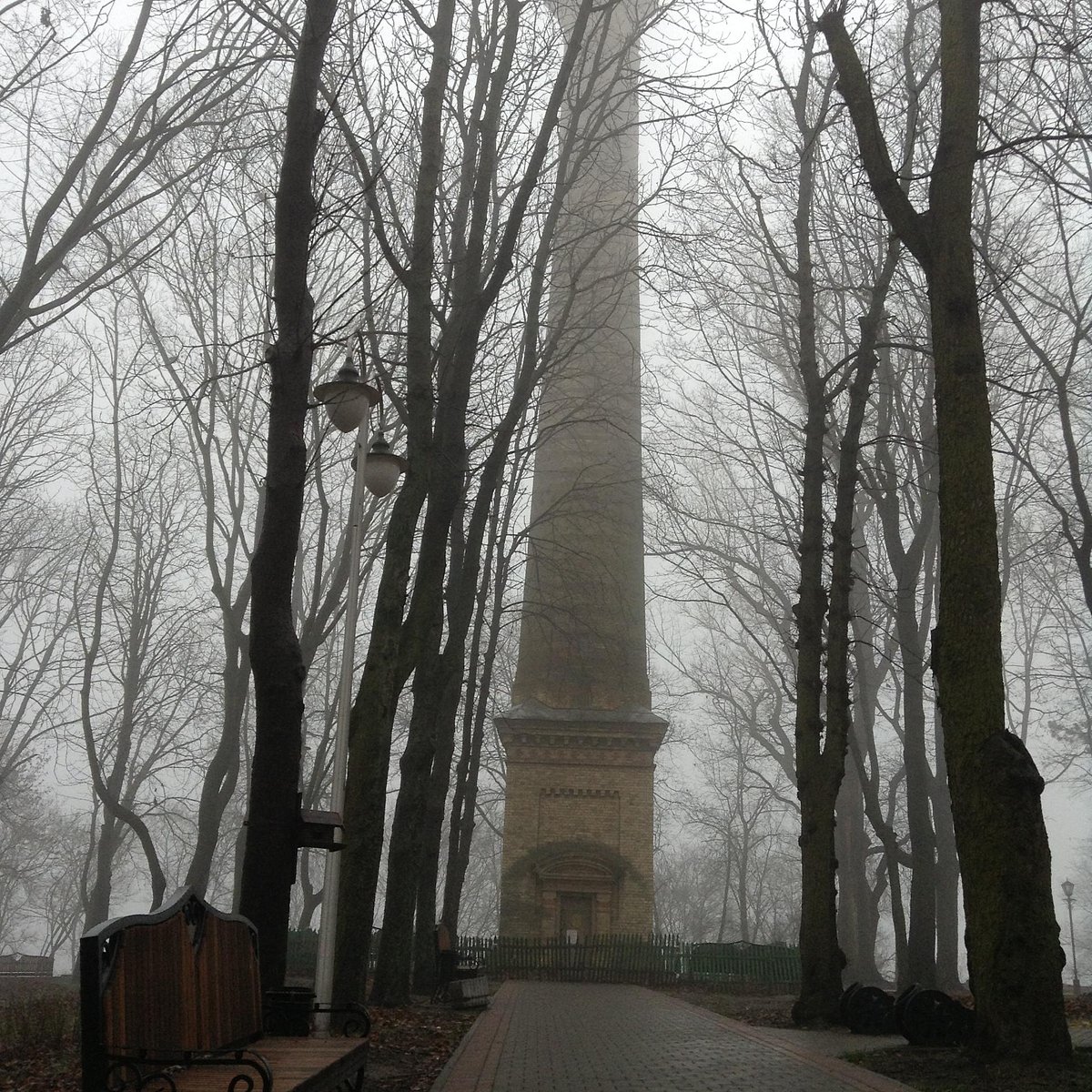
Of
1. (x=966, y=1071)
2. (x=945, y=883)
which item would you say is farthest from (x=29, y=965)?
(x=966, y=1071)

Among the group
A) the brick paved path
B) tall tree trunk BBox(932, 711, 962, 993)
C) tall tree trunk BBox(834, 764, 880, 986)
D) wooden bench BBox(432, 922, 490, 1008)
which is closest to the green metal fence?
tall tree trunk BBox(834, 764, 880, 986)

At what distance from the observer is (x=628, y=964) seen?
23.5 m

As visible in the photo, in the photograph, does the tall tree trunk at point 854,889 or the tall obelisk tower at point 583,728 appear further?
the tall obelisk tower at point 583,728

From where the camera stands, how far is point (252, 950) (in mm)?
5230

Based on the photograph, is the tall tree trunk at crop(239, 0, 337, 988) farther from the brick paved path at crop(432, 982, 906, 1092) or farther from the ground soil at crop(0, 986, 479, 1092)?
the brick paved path at crop(432, 982, 906, 1092)

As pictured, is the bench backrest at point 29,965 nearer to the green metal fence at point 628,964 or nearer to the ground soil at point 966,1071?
the green metal fence at point 628,964

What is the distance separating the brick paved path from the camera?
6637 mm

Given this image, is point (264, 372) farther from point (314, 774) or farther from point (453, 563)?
point (314, 774)

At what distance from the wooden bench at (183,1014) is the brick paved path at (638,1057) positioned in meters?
2.01

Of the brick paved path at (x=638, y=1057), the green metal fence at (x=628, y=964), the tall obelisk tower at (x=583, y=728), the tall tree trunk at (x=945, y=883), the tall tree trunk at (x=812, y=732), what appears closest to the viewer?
the brick paved path at (x=638, y=1057)

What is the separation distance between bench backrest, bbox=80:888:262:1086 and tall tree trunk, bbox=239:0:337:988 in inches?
32.5

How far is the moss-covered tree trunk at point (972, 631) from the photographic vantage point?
22.0ft

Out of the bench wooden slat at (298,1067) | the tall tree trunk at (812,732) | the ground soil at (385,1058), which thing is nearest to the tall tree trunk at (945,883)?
the tall tree trunk at (812,732)

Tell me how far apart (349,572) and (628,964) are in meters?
17.4
